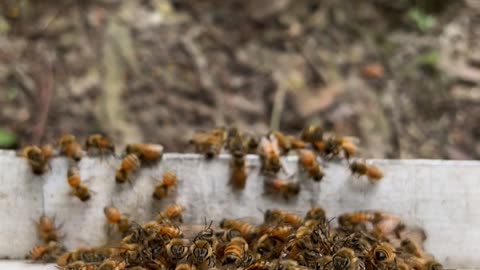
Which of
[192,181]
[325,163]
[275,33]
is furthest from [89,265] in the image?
[275,33]

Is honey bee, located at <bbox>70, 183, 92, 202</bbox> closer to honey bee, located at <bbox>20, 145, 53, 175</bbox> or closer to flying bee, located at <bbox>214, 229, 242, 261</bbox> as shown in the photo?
honey bee, located at <bbox>20, 145, 53, 175</bbox>

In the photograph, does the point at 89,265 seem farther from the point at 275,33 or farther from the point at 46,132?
the point at 275,33

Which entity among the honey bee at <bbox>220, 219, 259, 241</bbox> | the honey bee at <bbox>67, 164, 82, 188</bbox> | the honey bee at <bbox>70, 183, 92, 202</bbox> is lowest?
the honey bee at <bbox>220, 219, 259, 241</bbox>

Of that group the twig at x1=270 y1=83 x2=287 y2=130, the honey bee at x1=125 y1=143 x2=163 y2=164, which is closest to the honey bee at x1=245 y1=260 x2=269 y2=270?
the honey bee at x1=125 y1=143 x2=163 y2=164

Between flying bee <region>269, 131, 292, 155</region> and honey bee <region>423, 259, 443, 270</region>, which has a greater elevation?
flying bee <region>269, 131, 292, 155</region>

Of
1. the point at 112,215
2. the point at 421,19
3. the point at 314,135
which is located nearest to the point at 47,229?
the point at 112,215

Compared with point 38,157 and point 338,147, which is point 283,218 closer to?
point 338,147

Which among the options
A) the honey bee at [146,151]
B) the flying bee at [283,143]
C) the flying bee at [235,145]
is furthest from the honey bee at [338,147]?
the honey bee at [146,151]
